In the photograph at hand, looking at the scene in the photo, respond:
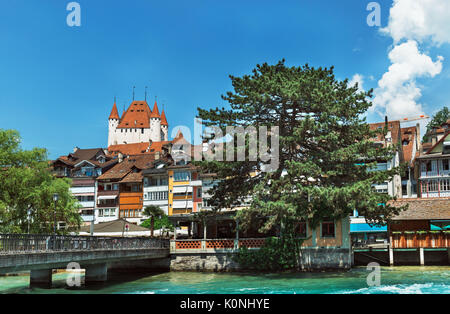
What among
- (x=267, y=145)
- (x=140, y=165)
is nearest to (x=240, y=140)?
(x=267, y=145)

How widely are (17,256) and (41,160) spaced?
61.9 feet

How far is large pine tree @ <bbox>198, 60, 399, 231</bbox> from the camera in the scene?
28953 mm

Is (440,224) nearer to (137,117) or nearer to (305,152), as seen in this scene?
(305,152)

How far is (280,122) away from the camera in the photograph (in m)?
32.5

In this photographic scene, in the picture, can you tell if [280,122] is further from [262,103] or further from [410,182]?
[410,182]

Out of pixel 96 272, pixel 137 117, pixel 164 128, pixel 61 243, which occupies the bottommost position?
pixel 96 272

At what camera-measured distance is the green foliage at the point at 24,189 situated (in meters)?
32.8

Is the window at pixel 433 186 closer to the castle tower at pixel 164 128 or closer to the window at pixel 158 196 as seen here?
the window at pixel 158 196

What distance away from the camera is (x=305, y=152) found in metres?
32.1

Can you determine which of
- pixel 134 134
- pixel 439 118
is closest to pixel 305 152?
pixel 439 118

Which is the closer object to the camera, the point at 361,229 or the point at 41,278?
the point at 41,278

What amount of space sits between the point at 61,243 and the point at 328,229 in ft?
60.3

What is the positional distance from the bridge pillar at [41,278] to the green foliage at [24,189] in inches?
258

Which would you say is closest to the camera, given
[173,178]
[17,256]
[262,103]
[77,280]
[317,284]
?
[17,256]
